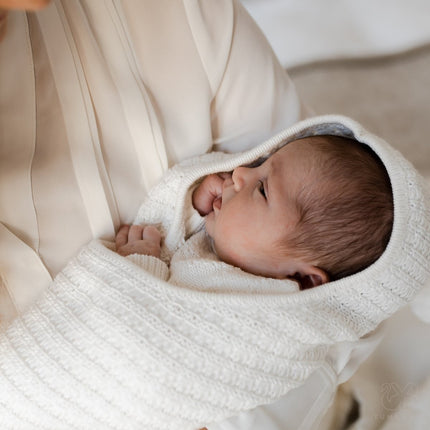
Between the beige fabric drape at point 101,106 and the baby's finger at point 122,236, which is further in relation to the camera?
the baby's finger at point 122,236

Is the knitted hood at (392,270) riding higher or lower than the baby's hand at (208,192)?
lower

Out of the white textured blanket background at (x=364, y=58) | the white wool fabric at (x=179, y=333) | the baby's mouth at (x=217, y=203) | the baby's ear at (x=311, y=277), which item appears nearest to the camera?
the white wool fabric at (x=179, y=333)

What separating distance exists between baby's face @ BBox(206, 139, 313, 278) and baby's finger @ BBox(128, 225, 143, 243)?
133mm

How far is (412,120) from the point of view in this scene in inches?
80.8

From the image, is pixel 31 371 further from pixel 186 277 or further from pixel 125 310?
pixel 186 277

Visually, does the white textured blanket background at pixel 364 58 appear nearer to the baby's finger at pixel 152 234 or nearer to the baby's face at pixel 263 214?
the baby's face at pixel 263 214

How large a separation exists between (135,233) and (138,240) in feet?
0.07

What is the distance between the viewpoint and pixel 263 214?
0.89 metres

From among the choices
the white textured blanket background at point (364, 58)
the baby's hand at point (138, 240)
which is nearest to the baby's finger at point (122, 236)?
the baby's hand at point (138, 240)

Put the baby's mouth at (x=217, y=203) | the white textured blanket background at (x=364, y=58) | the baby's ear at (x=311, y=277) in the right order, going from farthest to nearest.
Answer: the white textured blanket background at (x=364, y=58) < the baby's mouth at (x=217, y=203) < the baby's ear at (x=311, y=277)

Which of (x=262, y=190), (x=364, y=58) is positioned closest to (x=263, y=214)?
(x=262, y=190)

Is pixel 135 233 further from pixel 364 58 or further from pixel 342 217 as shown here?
pixel 364 58

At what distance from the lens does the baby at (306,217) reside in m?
0.86

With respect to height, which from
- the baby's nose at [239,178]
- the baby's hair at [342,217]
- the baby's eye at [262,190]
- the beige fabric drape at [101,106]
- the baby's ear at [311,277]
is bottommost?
the baby's ear at [311,277]
